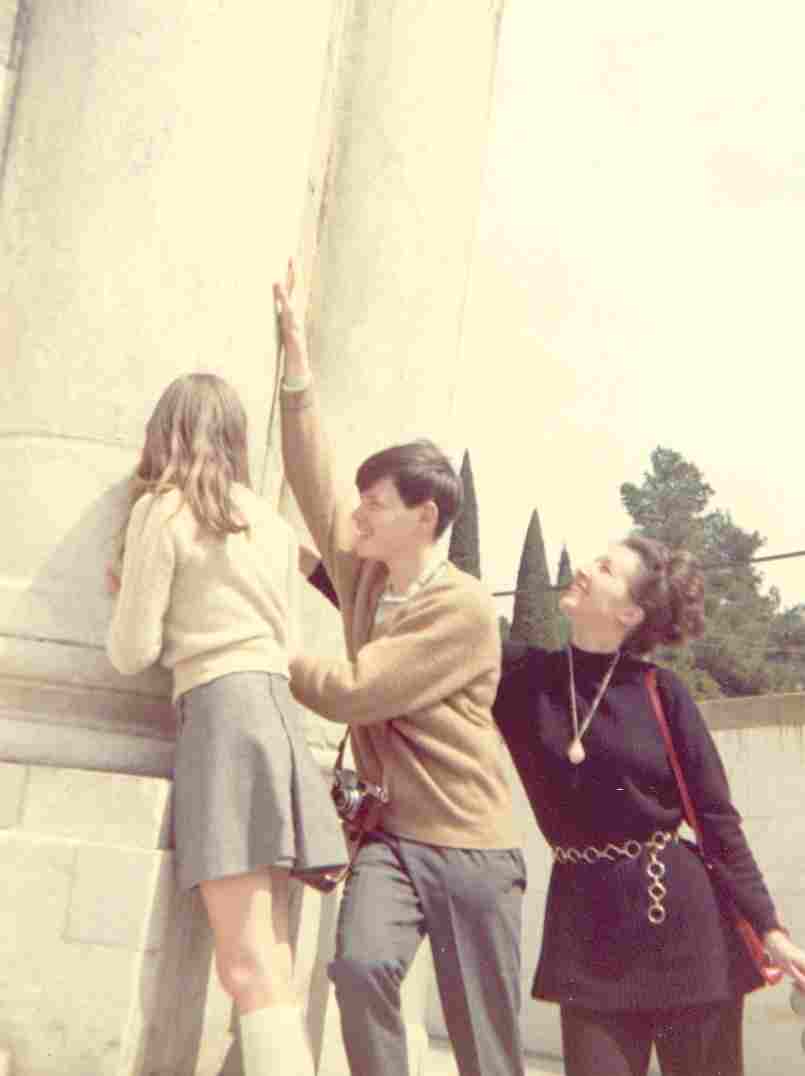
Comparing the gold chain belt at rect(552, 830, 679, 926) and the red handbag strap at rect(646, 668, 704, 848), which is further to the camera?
the red handbag strap at rect(646, 668, 704, 848)

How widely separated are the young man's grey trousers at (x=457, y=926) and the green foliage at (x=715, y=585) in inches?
1121

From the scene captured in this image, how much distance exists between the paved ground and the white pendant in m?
4.11

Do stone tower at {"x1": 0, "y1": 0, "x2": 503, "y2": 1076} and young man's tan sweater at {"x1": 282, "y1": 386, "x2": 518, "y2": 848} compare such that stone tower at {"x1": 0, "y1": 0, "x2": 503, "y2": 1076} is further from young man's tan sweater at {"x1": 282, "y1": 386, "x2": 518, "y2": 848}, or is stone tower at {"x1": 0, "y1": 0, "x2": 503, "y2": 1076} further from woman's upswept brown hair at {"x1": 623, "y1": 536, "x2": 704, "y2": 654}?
woman's upswept brown hair at {"x1": 623, "y1": 536, "x2": 704, "y2": 654}

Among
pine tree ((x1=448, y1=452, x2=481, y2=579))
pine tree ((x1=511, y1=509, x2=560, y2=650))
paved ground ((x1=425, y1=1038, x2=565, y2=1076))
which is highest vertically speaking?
pine tree ((x1=448, y1=452, x2=481, y2=579))

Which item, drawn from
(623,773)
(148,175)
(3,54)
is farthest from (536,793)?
(3,54)

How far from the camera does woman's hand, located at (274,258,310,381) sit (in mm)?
3625

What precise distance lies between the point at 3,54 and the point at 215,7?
0.58 m

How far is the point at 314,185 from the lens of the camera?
4449 millimetres

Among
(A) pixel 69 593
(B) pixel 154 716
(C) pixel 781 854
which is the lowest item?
(C) pixel 781 854

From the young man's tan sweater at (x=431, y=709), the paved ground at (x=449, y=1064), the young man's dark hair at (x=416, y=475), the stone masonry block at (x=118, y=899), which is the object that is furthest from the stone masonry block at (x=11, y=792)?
the paved ground at (x=449, y=1064)

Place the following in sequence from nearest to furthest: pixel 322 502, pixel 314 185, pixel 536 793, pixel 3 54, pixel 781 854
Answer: pixel 536 793
pixel 322 502
pixel 3 54
pixel 314 185
pixel 781 854

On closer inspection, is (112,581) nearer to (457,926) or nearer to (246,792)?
(246,792)

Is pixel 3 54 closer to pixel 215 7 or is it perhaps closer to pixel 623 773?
pixel 215 7

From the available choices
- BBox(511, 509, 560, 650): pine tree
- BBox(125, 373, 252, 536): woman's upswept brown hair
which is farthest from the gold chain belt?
BBox(511, 509, 560, 650): pine tree
